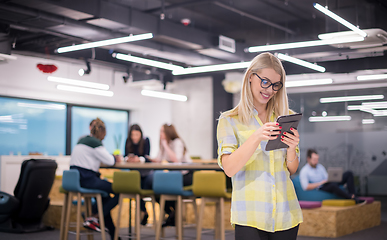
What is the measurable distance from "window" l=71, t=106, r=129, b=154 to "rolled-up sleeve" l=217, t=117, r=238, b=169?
10867mm

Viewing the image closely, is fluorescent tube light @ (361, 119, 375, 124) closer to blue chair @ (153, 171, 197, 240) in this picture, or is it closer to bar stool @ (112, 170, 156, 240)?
blue chair @ (153, 171, 197, 240)

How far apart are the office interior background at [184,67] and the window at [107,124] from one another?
32 millimetres

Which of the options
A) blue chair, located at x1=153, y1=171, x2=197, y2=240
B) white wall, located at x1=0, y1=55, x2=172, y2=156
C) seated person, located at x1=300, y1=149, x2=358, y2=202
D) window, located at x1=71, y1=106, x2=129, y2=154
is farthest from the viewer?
window, located at x1=71, y1=106, x2=129, y2=154

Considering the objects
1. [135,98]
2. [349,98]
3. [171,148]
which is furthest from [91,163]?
[135,98]

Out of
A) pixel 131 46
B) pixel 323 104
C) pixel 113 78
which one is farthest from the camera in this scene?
pixel 113 78

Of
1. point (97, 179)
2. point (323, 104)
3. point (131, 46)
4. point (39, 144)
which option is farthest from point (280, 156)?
point (39, 144)

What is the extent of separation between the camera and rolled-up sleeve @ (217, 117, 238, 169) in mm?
1661

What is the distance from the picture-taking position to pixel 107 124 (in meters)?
13.3

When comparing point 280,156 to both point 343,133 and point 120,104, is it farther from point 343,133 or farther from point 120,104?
point 120,104

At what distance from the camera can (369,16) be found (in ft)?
24.4

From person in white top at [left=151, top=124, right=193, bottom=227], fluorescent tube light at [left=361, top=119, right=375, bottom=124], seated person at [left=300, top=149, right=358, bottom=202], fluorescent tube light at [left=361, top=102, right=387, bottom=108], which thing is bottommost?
seated person at [left=300, top=149, right=358, bottom=202]

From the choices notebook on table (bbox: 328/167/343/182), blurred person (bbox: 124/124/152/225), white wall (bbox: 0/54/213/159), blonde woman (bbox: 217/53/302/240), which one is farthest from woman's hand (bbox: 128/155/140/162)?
white wall (bbox: 0/54/213/159)

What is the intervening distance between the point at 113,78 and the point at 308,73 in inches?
230

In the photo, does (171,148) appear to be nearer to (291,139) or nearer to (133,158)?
(133,158)
